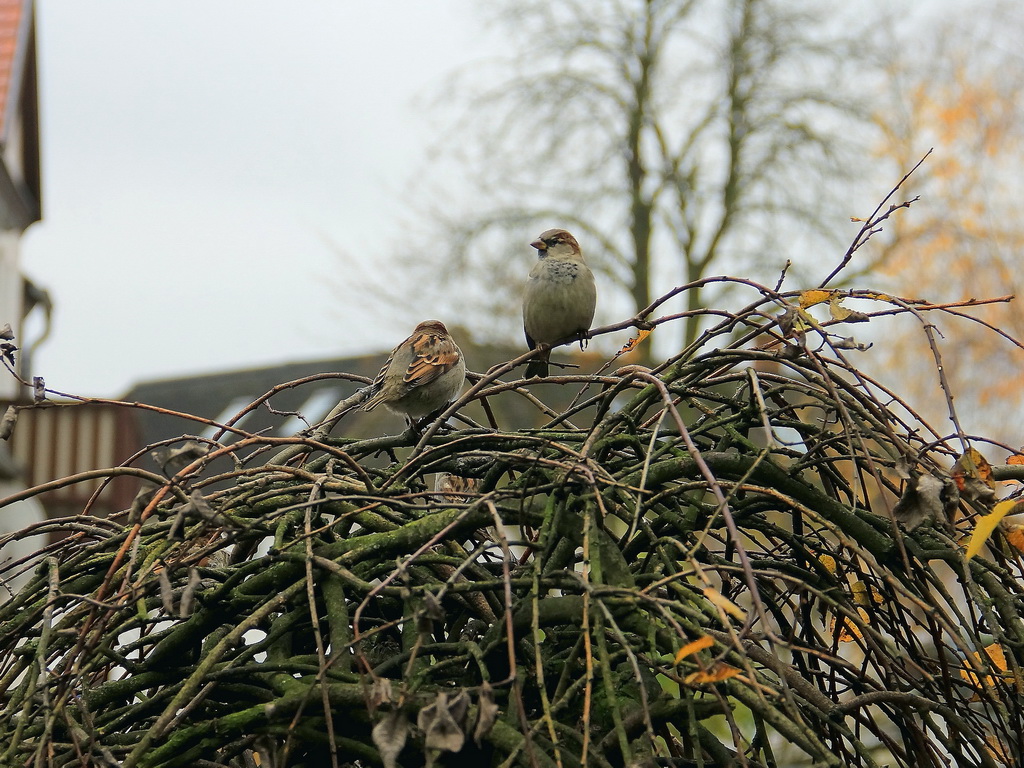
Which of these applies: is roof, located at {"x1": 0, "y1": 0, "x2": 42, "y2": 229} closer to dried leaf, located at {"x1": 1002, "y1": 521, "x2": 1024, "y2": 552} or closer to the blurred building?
the blurred building

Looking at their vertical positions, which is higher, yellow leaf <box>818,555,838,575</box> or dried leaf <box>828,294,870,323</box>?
dried leaf <box>828,294,870,323</box>

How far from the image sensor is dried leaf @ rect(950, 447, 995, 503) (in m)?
1.83

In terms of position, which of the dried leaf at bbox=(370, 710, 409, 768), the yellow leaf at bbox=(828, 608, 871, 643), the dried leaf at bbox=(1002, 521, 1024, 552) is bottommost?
the yellow leaf at bbox=(828, 608, 871, 643)

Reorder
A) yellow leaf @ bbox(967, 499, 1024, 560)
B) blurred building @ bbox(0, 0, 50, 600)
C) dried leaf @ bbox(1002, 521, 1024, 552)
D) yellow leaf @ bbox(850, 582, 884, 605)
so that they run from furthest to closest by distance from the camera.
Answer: blurred building @ bbox(0, 0, 50, 600), yellow leaf @ bbox(850, 582, 884, 605), dried leaf @ bbox(1002, 521, 1024, 552), yellow leaf @ bbox(967, 499, 1024, 560)

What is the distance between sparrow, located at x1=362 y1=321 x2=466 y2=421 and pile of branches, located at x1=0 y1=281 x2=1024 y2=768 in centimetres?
141

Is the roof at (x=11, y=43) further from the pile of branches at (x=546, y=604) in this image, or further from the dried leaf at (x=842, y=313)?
the dried leaf at (x=842, y=313)

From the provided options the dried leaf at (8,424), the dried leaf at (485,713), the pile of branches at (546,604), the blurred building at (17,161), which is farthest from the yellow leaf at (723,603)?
the blurred building at (17,161)

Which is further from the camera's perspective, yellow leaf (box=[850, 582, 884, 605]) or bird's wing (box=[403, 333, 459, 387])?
bird's wing (box=[403, 333, 459, 387])

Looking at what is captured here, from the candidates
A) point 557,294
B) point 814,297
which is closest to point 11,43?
point 557,294

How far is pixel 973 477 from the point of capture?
183cm

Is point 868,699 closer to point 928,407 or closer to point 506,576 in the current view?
point 506,576

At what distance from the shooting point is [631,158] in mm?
20578

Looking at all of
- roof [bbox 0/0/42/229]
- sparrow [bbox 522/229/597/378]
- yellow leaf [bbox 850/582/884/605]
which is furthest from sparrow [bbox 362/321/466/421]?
roof [bbox 0/0/42/229]

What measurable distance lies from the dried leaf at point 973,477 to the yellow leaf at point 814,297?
1.15ft
